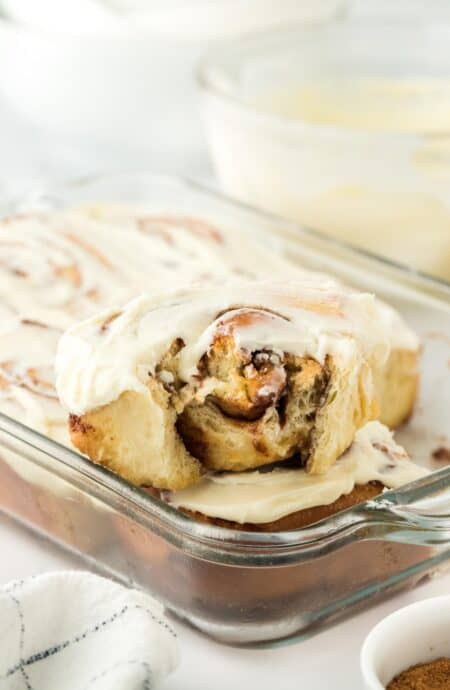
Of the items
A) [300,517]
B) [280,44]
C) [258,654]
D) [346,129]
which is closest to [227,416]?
[300,517]

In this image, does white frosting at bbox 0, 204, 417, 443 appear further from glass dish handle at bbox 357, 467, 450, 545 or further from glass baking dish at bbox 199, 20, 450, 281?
glass dish handle at bbox 357, 467, 450, 545

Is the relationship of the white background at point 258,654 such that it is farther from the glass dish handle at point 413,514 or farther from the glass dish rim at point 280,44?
the glass dish rim at point 280,44

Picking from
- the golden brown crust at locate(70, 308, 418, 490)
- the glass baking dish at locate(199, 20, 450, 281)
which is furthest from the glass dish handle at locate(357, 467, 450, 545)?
the glass baking dish at locate(199, 20, 450, 281)

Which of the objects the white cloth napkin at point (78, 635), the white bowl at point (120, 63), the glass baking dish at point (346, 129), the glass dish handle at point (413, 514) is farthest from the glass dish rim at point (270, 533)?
the white bowl at point (120, 63)

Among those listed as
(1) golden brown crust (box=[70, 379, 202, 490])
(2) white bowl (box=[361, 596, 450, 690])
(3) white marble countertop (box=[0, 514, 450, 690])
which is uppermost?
(1) golden brown crust (box=[70, 379, 202, 490])

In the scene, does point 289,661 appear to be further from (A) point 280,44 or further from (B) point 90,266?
(A) point 280,44

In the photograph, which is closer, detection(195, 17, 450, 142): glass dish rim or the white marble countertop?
the white marble countertop
